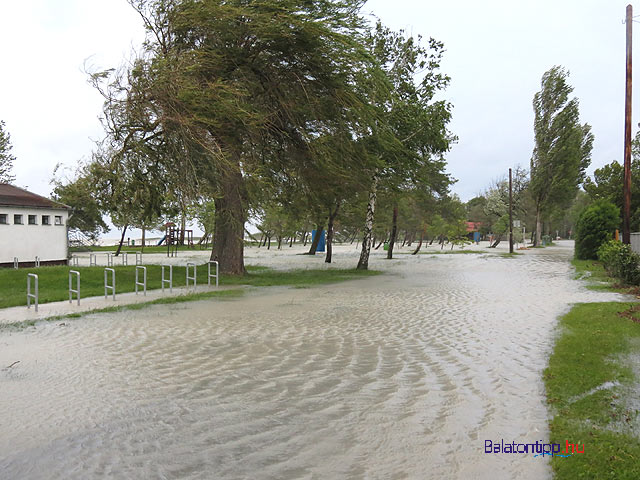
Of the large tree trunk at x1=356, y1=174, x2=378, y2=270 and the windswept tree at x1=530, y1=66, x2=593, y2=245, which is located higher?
the windswept tree at x1=530, y1=66, x2=593, y2=245

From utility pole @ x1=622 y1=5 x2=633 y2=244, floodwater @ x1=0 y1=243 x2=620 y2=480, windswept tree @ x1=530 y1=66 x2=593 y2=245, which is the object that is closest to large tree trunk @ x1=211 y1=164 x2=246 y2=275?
floodwater @ x1=0 y1=243 x2=620 y2=480

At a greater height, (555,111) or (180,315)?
(555,111)

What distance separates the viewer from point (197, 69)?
1631 cm

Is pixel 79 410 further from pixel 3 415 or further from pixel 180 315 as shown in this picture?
pixel 180 315

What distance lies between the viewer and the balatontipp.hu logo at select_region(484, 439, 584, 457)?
429 centimetres

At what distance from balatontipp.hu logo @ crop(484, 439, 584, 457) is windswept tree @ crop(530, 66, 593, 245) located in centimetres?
5242

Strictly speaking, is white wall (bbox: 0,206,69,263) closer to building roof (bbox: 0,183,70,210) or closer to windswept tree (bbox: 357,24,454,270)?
building roof (bbox: 0,183,70,210)

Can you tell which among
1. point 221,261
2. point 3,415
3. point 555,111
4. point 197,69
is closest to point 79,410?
point 3,415

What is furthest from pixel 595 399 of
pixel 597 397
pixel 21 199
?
pixel 21 199

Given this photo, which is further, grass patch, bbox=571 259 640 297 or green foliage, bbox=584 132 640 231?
green foliage, bbox=584 132 640 231

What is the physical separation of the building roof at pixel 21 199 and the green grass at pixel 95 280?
25.7 feet

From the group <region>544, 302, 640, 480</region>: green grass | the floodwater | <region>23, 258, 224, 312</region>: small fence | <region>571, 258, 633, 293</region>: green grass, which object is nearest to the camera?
<region>544, 302, 640, 480</region>: green grass

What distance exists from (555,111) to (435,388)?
173 feet

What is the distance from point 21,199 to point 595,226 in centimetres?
3316
